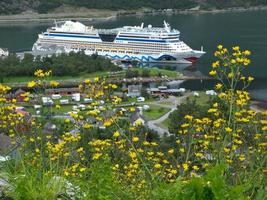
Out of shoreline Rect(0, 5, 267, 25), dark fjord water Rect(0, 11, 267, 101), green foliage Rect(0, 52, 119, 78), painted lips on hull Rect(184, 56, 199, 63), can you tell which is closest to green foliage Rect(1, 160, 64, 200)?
dark fjord water Rect(0, 11, 267, 101)

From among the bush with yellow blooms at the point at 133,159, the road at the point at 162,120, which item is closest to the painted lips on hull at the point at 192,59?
the road at the point at 162,120

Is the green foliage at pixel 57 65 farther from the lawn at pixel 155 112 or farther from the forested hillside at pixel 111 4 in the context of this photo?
the forested hillside at pixel 111 4

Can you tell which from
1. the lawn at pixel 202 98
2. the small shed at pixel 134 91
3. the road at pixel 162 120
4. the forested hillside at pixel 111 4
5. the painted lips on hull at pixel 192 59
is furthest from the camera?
the forested hillside at pixel 111 4

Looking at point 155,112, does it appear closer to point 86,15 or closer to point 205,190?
point 205,190

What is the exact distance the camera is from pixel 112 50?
100.0 feet

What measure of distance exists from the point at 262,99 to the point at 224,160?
53.0 ft

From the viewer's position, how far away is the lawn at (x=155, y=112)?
49.1 feet

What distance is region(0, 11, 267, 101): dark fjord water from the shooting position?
23.0 metres

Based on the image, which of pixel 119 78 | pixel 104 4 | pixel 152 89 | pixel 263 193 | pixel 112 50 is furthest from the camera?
pixel 104 4

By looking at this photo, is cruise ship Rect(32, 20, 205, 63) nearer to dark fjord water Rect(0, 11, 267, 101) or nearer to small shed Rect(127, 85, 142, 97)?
dark fjord water Rect(0, 11, 267, 101)

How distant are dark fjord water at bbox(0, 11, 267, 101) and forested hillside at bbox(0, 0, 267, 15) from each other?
2.73m

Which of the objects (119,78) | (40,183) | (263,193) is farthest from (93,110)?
(119,78)

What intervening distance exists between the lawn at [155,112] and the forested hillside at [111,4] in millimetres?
31852

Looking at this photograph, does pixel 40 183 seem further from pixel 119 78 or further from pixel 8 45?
pixel 8 45
